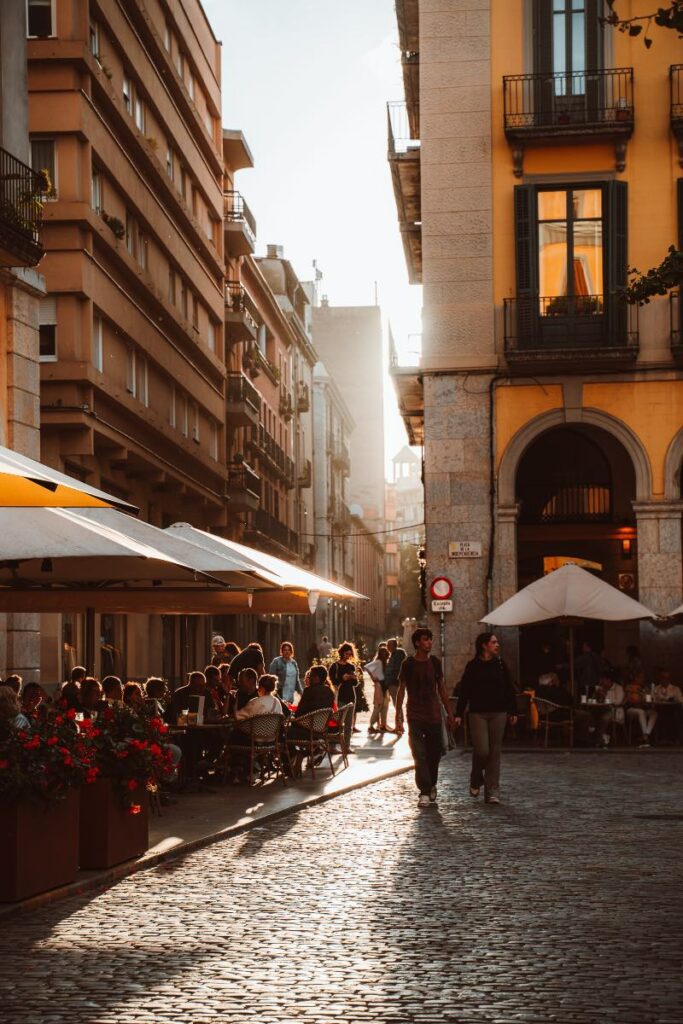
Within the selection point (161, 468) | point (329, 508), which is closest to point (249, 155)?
point (161, 468)

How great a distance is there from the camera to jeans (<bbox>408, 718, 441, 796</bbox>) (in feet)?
54.1

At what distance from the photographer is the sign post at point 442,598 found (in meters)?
28.7

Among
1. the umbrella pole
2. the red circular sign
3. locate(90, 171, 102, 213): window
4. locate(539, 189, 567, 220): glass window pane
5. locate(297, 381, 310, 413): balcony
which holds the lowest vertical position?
the umbrella pole

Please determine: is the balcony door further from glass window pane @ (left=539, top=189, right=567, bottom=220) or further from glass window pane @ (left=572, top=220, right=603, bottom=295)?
glass window pane @ (left=572, top=220, right=603, bottom=295)

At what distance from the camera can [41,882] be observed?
33.5 feet

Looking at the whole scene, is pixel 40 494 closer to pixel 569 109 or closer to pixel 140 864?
pixel 140 864

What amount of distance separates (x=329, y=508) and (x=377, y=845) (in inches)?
3045

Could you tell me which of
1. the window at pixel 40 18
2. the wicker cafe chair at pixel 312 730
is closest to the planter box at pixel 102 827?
the wicker cafe chair at pixel 312 730

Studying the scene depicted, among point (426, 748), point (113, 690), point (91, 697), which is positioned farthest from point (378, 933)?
point (113, 690)

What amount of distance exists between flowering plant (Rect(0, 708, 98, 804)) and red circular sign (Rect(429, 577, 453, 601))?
1780 centimetres

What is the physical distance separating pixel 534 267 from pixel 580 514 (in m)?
5.44

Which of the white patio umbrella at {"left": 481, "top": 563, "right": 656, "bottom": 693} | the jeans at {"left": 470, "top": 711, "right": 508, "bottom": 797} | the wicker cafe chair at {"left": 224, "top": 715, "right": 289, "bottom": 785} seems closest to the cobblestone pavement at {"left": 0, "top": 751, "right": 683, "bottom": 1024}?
the jeans at {"left": 470, "top": 711, "right": 508, "bottom": 797}

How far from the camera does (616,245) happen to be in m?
29.1

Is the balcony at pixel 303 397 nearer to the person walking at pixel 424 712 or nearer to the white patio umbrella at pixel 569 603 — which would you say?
the white patio umbrella at pixel 569 603
